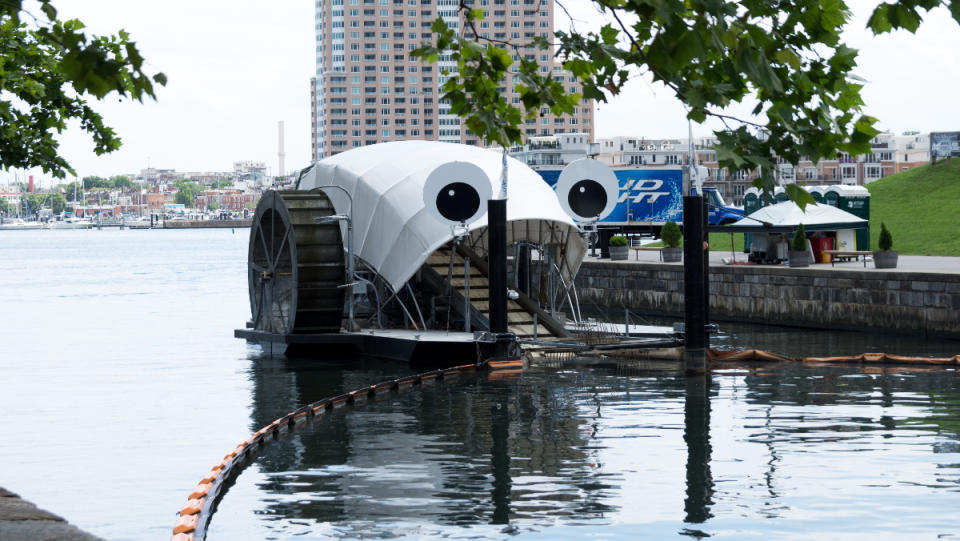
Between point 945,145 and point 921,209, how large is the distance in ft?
39.4

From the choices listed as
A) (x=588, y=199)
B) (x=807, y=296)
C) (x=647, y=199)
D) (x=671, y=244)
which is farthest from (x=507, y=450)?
(x=647, y=199)

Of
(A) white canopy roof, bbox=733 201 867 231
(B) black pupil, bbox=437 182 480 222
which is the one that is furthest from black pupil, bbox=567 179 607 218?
(A) white canopy roof, bbox=733 201 867 231

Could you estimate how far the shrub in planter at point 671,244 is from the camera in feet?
160

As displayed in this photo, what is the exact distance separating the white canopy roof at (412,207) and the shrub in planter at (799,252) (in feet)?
37.9

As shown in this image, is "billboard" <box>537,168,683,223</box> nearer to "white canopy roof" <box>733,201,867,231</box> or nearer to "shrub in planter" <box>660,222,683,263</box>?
"shrub in planter" <box>660,222,683,263</box>

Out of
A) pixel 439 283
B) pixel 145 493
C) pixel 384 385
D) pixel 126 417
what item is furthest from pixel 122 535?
pixel 439 283

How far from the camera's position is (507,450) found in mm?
18375

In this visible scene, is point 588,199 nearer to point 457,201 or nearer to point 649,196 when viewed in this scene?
point 457,201

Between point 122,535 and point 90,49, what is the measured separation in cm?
896

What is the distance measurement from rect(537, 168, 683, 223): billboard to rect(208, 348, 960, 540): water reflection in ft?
129

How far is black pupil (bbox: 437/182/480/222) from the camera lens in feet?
90.6

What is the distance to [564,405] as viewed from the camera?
2305cm

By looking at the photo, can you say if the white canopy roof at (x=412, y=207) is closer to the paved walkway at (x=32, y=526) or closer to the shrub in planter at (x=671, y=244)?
the shrub in planter at (x=671, y=244)

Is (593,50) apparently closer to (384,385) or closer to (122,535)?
(122,535)
